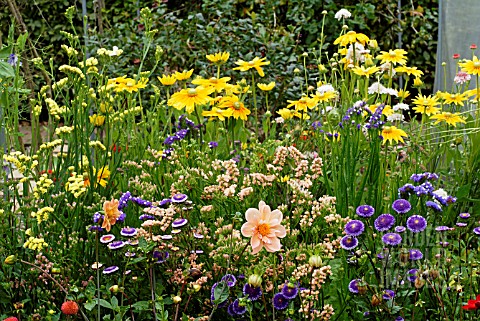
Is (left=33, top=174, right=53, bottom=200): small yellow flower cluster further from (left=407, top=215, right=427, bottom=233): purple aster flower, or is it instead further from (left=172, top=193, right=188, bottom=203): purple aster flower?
(left=407, top=215, right=427, bottom=233): purple aster flower

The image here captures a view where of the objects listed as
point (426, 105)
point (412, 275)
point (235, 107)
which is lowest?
point (412, 275)

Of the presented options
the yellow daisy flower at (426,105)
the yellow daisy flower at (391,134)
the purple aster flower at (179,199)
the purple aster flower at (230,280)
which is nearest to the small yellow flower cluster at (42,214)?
the purple aster flower at (179,199)

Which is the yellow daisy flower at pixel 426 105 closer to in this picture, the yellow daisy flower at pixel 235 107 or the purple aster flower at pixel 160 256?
the yellow daisy flower at pixel 235 107

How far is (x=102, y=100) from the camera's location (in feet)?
7.96

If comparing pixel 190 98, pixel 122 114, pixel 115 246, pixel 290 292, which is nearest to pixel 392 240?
pixel 290 292

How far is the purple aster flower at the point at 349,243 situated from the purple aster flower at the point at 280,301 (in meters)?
0.20

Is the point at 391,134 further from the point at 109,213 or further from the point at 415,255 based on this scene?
the point at 109,213

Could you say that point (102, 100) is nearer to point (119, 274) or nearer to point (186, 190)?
point (186, 190)

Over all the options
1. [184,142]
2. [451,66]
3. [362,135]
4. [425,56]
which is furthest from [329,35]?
[184,142]

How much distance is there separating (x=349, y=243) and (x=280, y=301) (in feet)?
0.75

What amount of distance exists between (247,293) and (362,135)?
111cm

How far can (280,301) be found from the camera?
1746 millimetres

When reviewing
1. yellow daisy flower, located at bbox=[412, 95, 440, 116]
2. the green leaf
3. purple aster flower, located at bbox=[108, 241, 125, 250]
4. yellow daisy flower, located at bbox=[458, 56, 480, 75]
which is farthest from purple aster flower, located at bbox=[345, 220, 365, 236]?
yellow daisy flower, located at bbox=[458, 56, 480, 75]

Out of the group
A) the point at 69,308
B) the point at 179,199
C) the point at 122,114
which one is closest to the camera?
the point at 69,308
